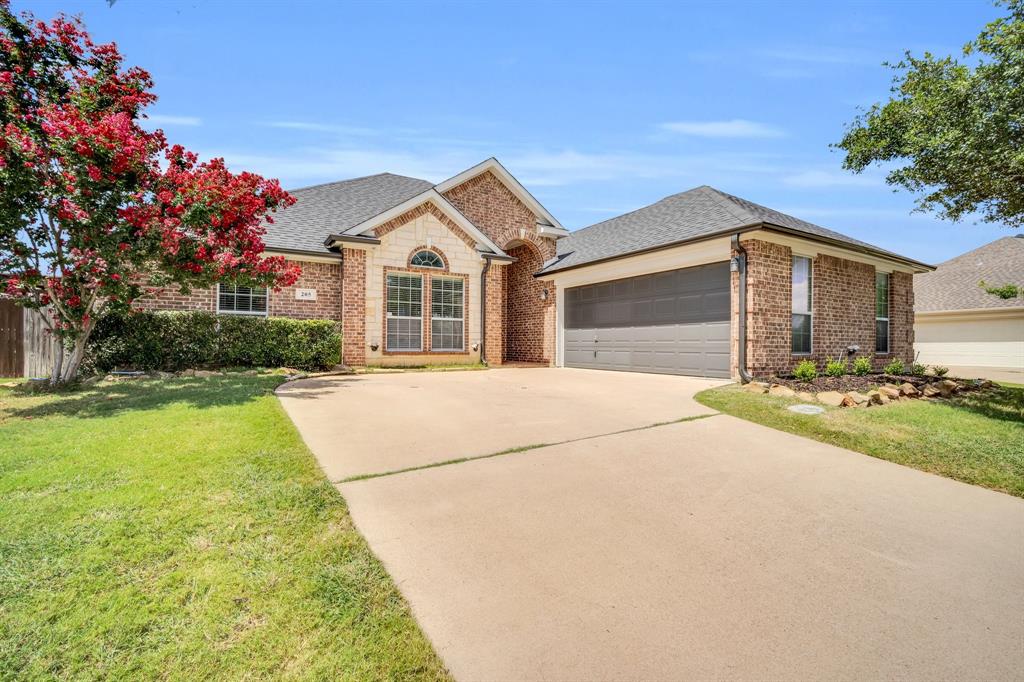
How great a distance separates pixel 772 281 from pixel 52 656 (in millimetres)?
11785

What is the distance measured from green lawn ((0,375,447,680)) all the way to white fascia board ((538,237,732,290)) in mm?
9737

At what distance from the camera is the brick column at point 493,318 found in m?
14.8

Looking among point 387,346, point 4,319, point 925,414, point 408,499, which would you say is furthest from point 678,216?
point 4,319

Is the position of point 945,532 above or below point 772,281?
below

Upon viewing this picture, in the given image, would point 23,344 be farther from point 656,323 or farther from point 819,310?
point 819,310

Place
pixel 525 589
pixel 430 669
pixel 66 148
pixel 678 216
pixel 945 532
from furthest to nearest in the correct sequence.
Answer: pixel 678 216
pixel 66 148
pixel 945 532
pixel 525 589
pixel 430 669

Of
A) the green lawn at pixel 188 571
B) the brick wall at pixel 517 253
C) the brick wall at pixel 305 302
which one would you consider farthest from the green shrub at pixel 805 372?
the brick wall at pixel 305 302

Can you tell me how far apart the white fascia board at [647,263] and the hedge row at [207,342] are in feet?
24.2

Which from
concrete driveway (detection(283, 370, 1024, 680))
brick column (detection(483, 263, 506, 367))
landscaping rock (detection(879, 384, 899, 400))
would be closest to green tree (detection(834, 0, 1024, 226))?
landscaping rock (detection(879, 384, 899, 400))

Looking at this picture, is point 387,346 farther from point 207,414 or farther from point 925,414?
point 925,414

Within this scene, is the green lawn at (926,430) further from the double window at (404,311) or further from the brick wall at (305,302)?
the brick wall at (305,302)

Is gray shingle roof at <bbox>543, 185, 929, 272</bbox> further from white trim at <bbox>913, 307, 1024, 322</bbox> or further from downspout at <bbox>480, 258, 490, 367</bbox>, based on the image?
white trim at <bbox>913, 307, 1024, 322</bbox>

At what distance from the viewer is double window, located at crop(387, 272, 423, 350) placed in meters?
13.4

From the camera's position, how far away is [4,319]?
35.3 feet
